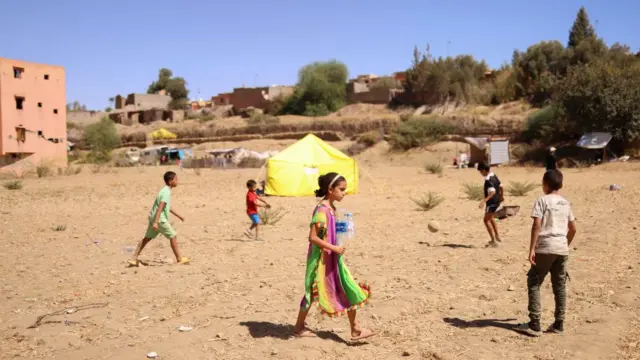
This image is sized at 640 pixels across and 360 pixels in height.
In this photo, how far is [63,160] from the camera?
31766mm

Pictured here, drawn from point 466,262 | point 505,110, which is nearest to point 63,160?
point 505,110

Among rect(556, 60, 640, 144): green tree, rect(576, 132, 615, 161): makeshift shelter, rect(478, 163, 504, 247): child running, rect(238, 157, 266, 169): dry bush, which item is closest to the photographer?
rect(478, 163, 504, 247): child running

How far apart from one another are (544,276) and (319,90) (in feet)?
148

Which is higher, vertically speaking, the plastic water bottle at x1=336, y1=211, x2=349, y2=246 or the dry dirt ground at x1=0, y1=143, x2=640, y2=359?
the plastic water bottle at x1=336, y1=211, x2=349, y2=246

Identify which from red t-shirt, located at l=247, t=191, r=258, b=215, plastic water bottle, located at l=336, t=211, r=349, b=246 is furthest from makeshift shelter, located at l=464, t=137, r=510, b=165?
plastic water bottle, located at l=336, t=211, r=349, b=246

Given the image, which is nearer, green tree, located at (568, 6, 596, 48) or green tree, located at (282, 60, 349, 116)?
green tree, located at (568, 6, 596, 48)

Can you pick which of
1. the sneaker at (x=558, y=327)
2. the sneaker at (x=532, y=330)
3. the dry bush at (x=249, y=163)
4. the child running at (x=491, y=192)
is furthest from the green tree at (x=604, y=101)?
the sneaker at (x=532, y=330)

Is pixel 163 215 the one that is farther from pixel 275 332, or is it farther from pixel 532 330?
pixel 532 330

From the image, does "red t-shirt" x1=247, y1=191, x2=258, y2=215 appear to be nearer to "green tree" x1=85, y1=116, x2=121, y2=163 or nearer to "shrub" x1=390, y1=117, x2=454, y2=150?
"shrub" x1=390, y1=117, x2=454, y2=150

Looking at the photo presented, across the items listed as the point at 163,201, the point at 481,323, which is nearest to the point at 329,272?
the point at 481,323

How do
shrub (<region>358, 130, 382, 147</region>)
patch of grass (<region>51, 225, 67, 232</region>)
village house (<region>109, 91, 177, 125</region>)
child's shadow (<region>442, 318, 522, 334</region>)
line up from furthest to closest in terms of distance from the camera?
1. village house (<region>109, 91, 177, 125</region>)
2. shrub (<region>358, 130, 382, 147</region>)
3. patch of grass (<region>51, 225, 67, 232</region>)
4. child's shadow (<region>442, 318, 522, 334</region>)

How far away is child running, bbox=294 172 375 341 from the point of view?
14.9ft

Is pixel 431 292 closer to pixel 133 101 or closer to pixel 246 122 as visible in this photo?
pixel 246 122

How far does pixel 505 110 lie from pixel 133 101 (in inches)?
1607
